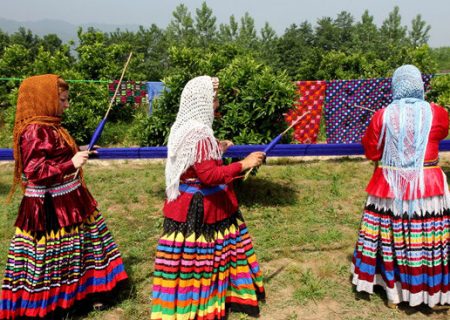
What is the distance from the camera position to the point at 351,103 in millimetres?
9078

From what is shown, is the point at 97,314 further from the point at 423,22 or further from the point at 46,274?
the point at 423,22

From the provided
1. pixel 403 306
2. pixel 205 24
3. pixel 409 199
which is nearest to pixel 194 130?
pixel 409 199

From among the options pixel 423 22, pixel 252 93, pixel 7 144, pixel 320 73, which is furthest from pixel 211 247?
pixel 423 22

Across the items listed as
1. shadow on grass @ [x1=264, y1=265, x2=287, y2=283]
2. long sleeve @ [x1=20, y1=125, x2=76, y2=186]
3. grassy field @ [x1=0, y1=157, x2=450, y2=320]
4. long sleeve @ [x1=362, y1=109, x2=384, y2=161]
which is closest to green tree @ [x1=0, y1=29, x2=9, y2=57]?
grassy field @ [x1=0, y1=157, x2=450, y2=320]

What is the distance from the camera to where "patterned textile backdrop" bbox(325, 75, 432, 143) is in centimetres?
895

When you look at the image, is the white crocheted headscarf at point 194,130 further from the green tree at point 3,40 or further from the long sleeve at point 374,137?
the green tree at point 3,40

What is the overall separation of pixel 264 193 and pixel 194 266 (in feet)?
11.7

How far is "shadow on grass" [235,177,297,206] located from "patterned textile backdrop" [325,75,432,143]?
3.17 m

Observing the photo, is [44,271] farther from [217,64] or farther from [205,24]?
[205,24]

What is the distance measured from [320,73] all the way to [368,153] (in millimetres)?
12676

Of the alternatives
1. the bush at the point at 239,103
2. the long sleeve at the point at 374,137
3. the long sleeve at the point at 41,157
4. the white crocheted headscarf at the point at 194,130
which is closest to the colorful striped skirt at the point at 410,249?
the long sleeve at the point at 374,137

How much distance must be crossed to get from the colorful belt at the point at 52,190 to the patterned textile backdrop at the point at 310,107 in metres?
6.53

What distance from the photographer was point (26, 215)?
112 inches

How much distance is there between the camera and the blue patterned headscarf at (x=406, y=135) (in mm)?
2932
